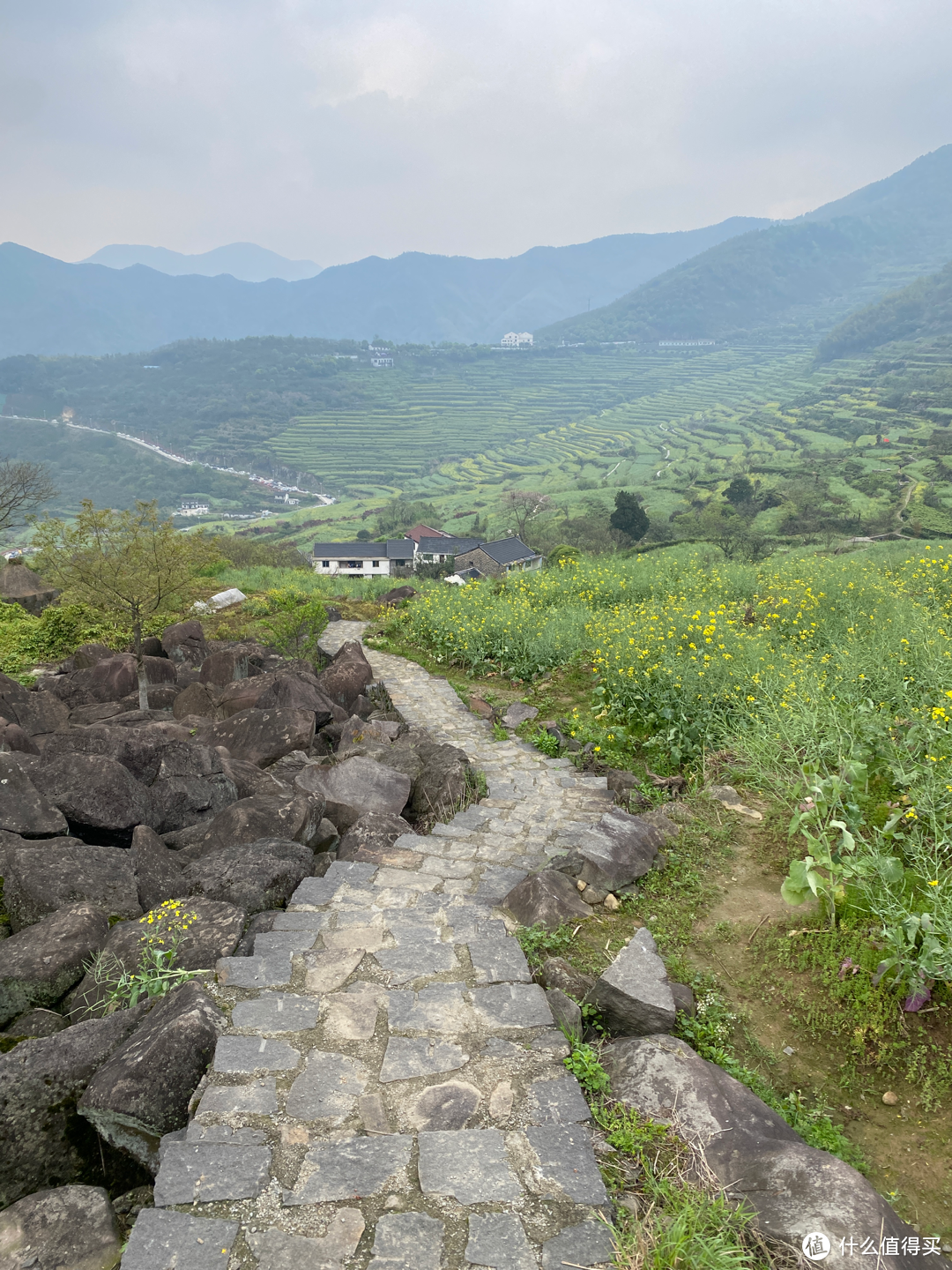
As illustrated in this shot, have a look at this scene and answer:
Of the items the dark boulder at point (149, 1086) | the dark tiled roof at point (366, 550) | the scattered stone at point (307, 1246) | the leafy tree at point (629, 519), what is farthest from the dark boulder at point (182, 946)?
the dark tiled roof at point (366, 550)

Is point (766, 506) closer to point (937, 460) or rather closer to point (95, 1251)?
point (937, 460)

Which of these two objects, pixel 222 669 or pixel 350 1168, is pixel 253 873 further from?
pixel 222 669

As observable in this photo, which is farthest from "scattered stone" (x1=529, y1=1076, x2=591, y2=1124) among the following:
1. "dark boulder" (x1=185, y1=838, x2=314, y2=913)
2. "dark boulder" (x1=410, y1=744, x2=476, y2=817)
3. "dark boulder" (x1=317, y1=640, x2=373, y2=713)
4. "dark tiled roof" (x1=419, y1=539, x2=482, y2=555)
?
"dark tiled roof" (x1=419, y1=539, x2=482, y2=555)

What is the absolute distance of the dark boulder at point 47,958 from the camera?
157 inches

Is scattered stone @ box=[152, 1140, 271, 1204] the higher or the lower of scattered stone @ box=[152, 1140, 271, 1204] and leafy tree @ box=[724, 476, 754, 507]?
the higher

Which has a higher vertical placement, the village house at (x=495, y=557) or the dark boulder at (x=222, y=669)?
the dark boulder at (x=222, y=669)

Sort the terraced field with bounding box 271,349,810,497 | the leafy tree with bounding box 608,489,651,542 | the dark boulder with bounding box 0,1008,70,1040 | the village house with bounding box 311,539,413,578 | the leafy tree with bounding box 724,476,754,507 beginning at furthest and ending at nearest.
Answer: the terraced field with bounding box 271,349,810,497 → the village house with bounding box 311,539,413,578 → the leafy tree with bounding box 724,476,754,507 → the leafy tree with bounding box 608,489,651,542 → the dark boulder with bounding box 0,1008,70,1040

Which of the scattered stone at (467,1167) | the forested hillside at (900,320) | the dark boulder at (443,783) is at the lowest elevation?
the dark boulder at (443,783)

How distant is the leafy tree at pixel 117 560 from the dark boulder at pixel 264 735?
266 centimetres

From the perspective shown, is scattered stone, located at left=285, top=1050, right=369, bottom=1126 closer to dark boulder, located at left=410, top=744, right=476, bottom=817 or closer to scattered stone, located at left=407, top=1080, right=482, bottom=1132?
scattered stone, located at left=407, top=1080, right=482, bottom=1132

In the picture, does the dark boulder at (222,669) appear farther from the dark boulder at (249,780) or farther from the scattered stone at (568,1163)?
the scattered stone at (568,1163)

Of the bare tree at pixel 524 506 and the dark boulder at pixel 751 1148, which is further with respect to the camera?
the bare tree at pixel 524 506

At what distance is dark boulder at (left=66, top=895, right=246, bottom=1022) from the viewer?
3979 millimetres
